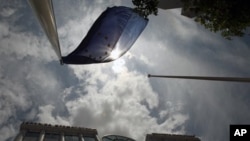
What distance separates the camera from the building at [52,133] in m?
54.5

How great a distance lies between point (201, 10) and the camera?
12.4 meters

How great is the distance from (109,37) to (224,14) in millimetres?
6723

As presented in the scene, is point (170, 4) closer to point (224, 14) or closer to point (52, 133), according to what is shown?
point (224, 14)

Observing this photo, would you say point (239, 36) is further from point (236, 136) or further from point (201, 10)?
point (236, 136)

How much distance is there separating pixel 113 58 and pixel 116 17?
2.64m

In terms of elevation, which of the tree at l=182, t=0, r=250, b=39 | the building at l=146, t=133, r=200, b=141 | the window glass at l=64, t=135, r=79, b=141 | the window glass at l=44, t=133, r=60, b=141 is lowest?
the tree at l=182, t=0, r=250, b=39

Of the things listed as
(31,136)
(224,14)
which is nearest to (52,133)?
(31,136)

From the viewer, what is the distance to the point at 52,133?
2327 inches

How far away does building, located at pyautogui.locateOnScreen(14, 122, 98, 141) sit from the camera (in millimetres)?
54531

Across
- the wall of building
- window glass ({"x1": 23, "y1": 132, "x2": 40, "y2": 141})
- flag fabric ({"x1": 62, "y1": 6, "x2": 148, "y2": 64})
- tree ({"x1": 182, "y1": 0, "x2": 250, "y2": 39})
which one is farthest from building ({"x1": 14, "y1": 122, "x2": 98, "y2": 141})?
tree ({"x1": 182, "y1": 0, "x2": 250, "y2": 39})

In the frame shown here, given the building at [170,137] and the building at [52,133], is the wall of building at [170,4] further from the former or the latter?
the building at [170,137]

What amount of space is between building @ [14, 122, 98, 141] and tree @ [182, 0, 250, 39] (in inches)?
1926

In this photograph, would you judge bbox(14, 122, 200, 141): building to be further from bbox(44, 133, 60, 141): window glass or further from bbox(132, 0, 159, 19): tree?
bbox(132, 0, 159, 19): tree

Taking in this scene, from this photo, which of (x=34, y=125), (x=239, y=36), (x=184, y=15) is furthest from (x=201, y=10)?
(x=34, y=125)
